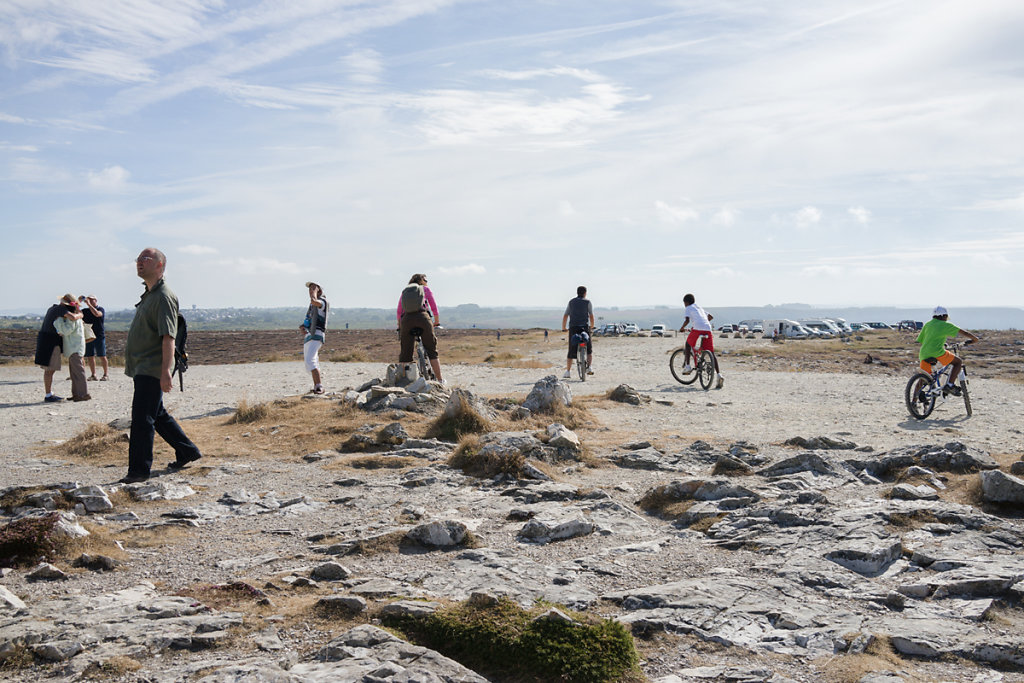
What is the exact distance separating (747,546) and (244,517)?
449 cm

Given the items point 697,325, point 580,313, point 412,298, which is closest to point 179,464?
point 412,298

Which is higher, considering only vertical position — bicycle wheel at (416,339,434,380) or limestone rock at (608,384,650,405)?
bicycle wheel at (416,339,434,380)

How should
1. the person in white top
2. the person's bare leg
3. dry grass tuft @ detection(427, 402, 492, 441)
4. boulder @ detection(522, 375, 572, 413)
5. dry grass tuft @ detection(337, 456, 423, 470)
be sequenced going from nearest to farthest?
1. dry grass tuft @ detection(337, 456, 423, 470)
2. dry grass tuft @ detection(427, 402, 492, 441)
3. boulder @ detection(522, 375, 572, 413)
4. the person's bare leg
5. the person in white top

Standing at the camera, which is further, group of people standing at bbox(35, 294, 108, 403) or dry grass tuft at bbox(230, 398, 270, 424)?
group of people standing at bbox(35, 294, 108, 403)

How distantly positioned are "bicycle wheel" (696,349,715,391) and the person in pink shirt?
710 centimetres

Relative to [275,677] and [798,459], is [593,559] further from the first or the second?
[798,459]

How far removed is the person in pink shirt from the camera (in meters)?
14.1

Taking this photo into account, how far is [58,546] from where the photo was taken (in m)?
5.52

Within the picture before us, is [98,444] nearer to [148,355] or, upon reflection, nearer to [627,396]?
[148,355]

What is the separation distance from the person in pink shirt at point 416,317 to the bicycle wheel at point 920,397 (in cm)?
867

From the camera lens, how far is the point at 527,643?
4090 millimetres

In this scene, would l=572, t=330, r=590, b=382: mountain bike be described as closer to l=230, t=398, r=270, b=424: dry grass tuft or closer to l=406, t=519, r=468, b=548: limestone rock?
l=230, t=398, r=270, b=424: dry grass tuft

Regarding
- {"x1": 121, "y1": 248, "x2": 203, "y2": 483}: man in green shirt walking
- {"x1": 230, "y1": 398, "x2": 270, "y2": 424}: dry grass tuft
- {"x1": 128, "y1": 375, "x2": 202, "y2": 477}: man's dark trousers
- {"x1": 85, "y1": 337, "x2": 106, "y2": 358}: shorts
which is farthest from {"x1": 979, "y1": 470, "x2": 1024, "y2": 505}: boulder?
{"x1": 85, "y1": 337, "x2": 106, "y2": 358}: shorts

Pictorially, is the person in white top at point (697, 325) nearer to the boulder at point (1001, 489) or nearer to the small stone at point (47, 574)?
the boulder at point (1001, 489)
